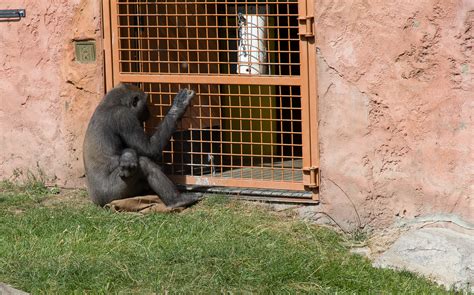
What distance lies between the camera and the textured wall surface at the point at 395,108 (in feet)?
22.4

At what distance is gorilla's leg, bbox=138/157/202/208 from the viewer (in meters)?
8.16

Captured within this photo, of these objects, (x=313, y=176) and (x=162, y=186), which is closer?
(x=313, y=176)

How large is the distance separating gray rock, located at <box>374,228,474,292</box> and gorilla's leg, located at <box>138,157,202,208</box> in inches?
86.8

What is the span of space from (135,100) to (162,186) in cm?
87

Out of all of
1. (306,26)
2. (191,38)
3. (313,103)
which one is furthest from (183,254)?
(191,38)

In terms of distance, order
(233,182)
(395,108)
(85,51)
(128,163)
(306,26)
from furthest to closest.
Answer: (85,51) → (233,182) → (128,163) → (306,26) → (395,108)

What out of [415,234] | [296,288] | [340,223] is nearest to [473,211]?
[415,234]

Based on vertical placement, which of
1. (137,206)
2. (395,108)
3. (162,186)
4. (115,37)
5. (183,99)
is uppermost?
(115,37)

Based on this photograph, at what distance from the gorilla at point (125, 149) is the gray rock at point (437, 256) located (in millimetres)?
2300

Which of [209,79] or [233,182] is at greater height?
[209,79]

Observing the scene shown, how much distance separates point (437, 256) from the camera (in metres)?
6.39

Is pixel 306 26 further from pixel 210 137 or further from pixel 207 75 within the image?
pixel 210 137

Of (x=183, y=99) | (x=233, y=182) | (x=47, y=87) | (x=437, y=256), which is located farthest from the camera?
(x=47, y=87)

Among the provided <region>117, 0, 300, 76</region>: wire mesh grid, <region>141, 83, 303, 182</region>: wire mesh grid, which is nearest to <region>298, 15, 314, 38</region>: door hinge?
<region>117, 0, 300, 76</region>: wire mesh grid
